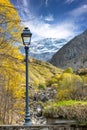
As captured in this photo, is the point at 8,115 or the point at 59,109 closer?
the point at 59,109

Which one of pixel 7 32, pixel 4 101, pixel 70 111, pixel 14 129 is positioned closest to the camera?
pixel 70 111

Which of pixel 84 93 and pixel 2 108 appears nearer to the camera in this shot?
pixel 84 93

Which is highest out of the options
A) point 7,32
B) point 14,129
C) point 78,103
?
point 7,32

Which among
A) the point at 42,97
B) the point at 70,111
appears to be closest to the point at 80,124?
the point at 70,111

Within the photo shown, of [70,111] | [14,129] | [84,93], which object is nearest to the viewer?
[70,111]

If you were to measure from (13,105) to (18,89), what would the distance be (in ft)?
4.60

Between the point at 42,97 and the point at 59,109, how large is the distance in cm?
7274

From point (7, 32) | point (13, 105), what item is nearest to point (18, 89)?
point (13, 105)

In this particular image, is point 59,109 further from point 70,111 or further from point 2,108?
point 2,108

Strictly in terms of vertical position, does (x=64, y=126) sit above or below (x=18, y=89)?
below

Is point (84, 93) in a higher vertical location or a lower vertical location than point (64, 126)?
higher

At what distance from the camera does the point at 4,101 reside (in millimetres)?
22938

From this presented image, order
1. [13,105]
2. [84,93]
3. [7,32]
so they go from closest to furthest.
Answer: [84,93] → [7,32] → [13,105]

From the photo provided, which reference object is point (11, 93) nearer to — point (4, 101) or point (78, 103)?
point (4, 101)
